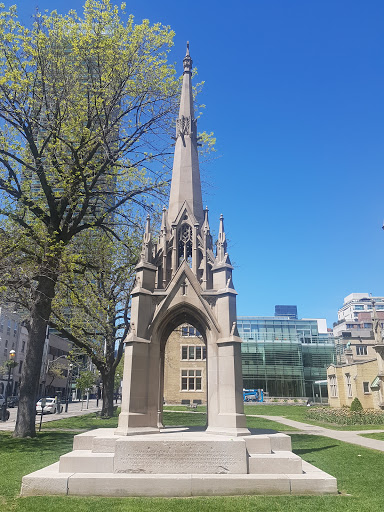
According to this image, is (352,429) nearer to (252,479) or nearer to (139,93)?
(252,479)

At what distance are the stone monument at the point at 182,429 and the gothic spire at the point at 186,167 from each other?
1.6 inches

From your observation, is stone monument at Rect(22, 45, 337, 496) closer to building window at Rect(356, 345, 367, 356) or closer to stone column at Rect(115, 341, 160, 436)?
stone column at Rect(115, 341, 160, 436)

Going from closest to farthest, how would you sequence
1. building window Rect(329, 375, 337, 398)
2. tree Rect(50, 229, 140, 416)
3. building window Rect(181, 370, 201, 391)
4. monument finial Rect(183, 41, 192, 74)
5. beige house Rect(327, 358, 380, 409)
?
monument finial Rect(183, 41, 192, 74) < tree Rect(50, 229, 140, 416) < beige house Rect(327, 358, 380, 409) < building window Rect(329, 375, 337, 398) < building window Rect(181, 370, 201, 391)

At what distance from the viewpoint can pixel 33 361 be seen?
16922mm

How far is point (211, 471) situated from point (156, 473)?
4.21ft

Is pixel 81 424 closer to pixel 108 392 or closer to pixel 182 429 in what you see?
pixel 108 392

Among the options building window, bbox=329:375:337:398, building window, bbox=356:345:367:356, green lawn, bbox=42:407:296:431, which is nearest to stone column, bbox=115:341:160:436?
green lawn, bbox=42:407:296:431

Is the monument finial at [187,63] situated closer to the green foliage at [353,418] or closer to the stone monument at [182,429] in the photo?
the stone monument at [182,429]

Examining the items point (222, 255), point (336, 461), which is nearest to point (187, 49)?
point (222, 255)

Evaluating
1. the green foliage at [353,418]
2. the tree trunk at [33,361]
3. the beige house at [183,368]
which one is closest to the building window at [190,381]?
the beige house at [183,368]

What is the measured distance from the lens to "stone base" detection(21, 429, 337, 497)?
8711 mm

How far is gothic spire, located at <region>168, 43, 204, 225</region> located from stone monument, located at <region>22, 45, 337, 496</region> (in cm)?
4

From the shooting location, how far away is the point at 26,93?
1703cm

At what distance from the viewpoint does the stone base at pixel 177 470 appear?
8.71 meters
